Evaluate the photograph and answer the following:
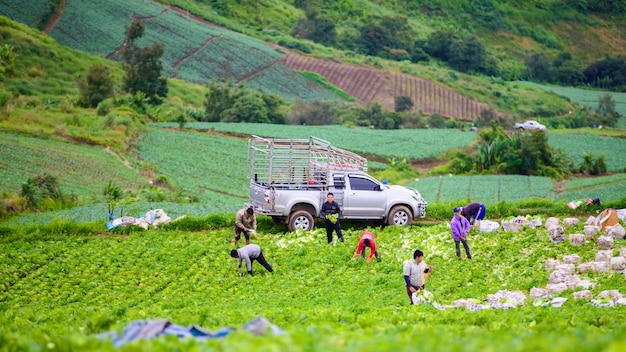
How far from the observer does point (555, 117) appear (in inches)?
3236

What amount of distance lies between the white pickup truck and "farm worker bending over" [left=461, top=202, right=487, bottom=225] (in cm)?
190

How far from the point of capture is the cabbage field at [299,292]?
11562mm

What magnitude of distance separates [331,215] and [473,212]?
4.71 m

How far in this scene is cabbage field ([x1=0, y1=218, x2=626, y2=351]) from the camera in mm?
11562

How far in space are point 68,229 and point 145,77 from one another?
152ft

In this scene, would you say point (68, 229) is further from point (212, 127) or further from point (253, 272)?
point (212, 127)

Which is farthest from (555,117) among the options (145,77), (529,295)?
(529,295)

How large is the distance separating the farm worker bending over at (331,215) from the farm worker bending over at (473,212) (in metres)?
4.01

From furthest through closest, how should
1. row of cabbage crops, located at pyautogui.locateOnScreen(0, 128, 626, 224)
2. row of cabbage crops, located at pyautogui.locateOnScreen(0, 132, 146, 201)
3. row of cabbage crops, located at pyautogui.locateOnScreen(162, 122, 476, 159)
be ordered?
1. row of cabbage crops, located at pyautogui.locateOnScreen(162, 122, 476, 159)
2. row of cabbage crops, located at pyautogui.locateOnScreen(0, 132, 146, 201)
3. row of cabbage crops, located at pyautogui.locateOnScreen(0, 128, 626, 224)

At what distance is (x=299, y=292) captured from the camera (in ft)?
69.2

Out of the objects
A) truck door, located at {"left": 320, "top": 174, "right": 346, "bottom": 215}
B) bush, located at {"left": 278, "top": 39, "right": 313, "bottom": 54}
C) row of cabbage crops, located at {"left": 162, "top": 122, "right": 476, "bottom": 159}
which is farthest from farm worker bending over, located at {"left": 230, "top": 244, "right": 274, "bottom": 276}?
bush, located at {"left": 278, "top": 39, "right": 313, "bottom": 54}

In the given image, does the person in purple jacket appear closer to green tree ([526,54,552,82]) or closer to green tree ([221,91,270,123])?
green tree ([221,91,270,123])

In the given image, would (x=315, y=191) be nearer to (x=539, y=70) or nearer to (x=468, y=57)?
(x=468, y=57)

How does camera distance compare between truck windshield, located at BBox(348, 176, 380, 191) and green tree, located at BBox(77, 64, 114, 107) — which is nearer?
truck windshield, located at BBox(348, 176, 380, 191)
